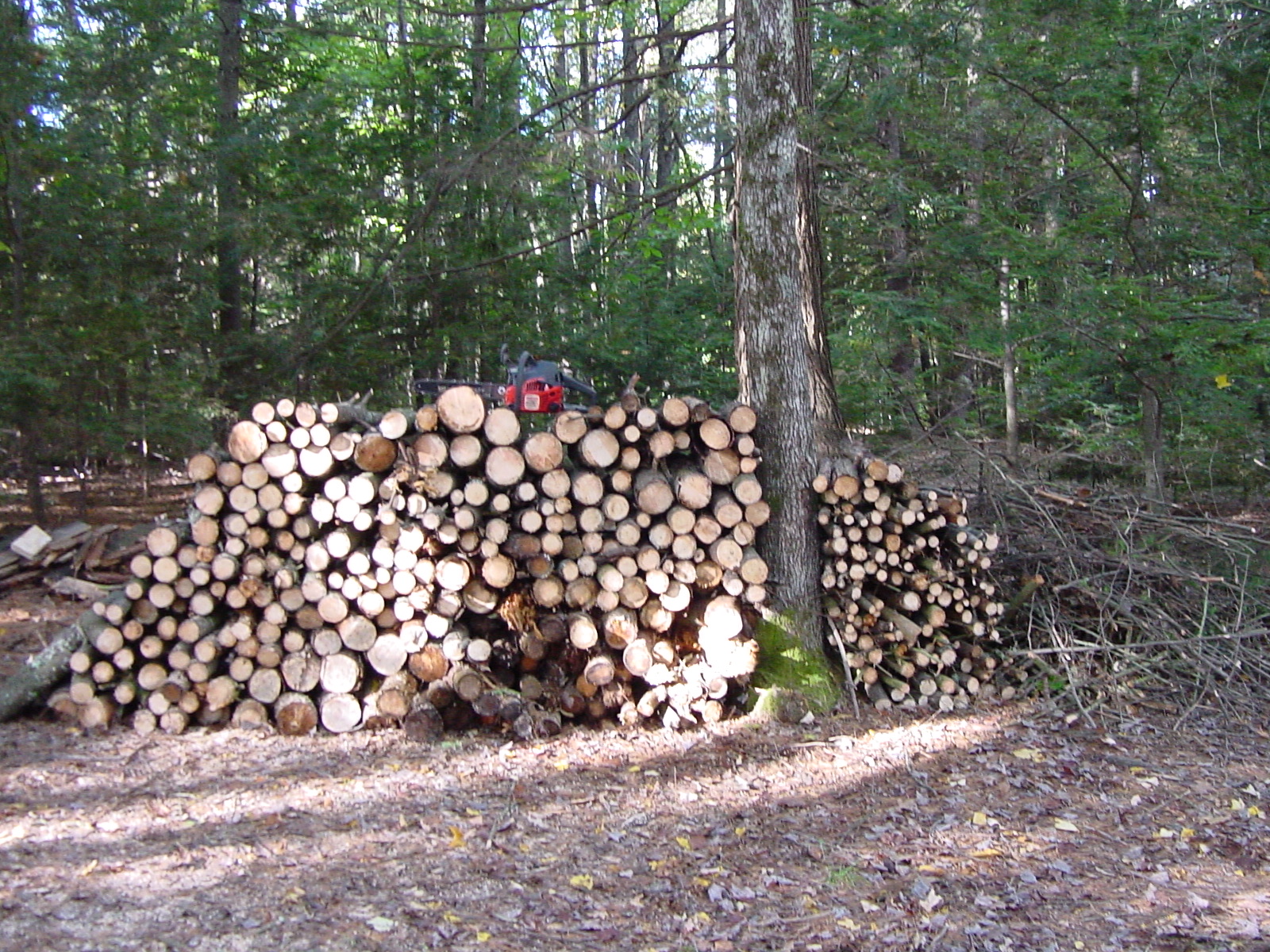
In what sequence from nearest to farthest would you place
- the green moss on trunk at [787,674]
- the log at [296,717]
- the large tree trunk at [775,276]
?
the log at [296,717], the green moss on trunk at [787,674], the large tree trunk at [775,276]

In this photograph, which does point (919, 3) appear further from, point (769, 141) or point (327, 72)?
point (327, 72)

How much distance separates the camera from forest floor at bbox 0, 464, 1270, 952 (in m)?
3.46

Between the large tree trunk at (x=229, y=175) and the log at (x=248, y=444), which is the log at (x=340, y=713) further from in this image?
the large tree trunk at (x=229, y=175)

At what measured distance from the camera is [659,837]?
13.9ft

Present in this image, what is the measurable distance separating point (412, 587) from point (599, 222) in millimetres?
3592

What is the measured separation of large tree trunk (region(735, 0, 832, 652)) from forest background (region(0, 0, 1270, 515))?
0.30m

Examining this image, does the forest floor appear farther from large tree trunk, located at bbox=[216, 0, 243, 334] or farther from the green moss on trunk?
large tree trunk, located at bbox=[216, 0, 243, 334]

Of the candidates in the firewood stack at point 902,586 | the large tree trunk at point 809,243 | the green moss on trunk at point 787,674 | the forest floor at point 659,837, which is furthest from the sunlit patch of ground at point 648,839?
Result: the large tree trunk at point 809,243

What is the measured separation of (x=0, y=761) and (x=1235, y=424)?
911 cm

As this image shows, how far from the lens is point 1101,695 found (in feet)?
19.0

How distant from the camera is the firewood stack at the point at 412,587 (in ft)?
17.4

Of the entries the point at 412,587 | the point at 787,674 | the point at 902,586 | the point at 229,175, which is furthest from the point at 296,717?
the point at 229,175

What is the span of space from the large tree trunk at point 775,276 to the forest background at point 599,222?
304 millimetres

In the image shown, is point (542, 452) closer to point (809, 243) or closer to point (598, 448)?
point (598, 448)
